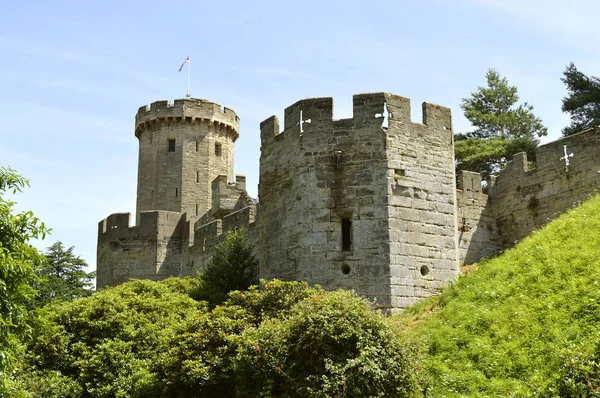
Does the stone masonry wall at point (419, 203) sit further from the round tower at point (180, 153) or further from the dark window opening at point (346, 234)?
the round tower at point (180, 153)

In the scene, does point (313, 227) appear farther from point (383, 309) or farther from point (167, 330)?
point (167, 330)

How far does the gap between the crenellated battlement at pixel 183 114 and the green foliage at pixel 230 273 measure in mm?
20322

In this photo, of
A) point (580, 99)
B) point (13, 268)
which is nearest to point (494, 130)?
point (580, 99)

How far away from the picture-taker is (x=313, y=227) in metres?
16.3

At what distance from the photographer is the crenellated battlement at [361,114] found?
1669 centimetres

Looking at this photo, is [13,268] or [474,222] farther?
[474,222]

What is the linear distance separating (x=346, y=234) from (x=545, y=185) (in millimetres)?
7180

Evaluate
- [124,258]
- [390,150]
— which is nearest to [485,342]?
[390,150]

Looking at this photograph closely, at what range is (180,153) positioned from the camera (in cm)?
3928

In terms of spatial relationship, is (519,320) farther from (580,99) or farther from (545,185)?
(580,99)

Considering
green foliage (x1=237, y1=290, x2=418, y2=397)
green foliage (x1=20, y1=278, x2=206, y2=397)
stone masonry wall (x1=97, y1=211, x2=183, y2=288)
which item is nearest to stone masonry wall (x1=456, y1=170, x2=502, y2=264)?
green foliage (x1=20, y1=278, x2=206, y2=397)

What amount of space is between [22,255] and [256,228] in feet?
38.7

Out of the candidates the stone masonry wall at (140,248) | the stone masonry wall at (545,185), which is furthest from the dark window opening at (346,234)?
the stone masonry wall at (140,248)

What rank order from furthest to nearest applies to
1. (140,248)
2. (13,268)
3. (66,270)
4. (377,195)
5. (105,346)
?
(66,270), (140,248), (377,195), (105,346), (13,268)
